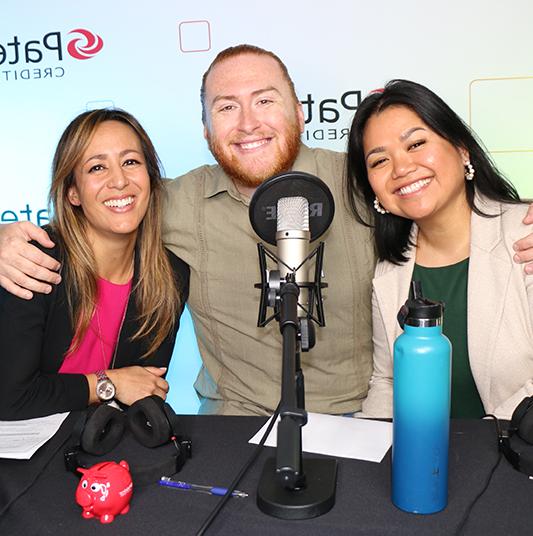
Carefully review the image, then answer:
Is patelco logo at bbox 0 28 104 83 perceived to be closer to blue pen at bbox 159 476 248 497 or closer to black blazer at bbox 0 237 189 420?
black blazer at bbox 0 237 189 420

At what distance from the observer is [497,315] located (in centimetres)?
169

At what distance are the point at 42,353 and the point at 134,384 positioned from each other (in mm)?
300

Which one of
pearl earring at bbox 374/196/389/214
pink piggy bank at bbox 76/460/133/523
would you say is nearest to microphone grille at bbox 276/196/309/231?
pink piggy bank at bbox 76/460/133/523

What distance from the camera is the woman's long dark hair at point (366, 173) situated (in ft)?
5.74

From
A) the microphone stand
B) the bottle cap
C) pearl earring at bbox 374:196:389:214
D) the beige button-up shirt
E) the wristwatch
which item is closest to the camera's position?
the microphone stand

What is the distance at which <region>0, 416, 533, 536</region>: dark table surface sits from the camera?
967 millimetres

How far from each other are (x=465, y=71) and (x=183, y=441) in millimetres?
1855

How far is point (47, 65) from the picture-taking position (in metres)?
2.69

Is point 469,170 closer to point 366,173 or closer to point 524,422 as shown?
point 366,173

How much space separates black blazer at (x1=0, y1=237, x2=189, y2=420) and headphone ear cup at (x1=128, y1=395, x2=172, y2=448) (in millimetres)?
423

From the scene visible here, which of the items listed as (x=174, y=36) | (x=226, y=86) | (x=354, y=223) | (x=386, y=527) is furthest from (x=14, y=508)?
(x=174, y=36)

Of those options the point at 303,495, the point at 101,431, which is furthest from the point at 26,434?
the point at 303,495

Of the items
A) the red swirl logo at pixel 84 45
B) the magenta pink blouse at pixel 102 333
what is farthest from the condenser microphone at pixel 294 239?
the red swirl logo at pixel 84 45

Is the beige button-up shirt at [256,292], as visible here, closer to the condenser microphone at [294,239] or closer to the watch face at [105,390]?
the watch face at [105,390]
